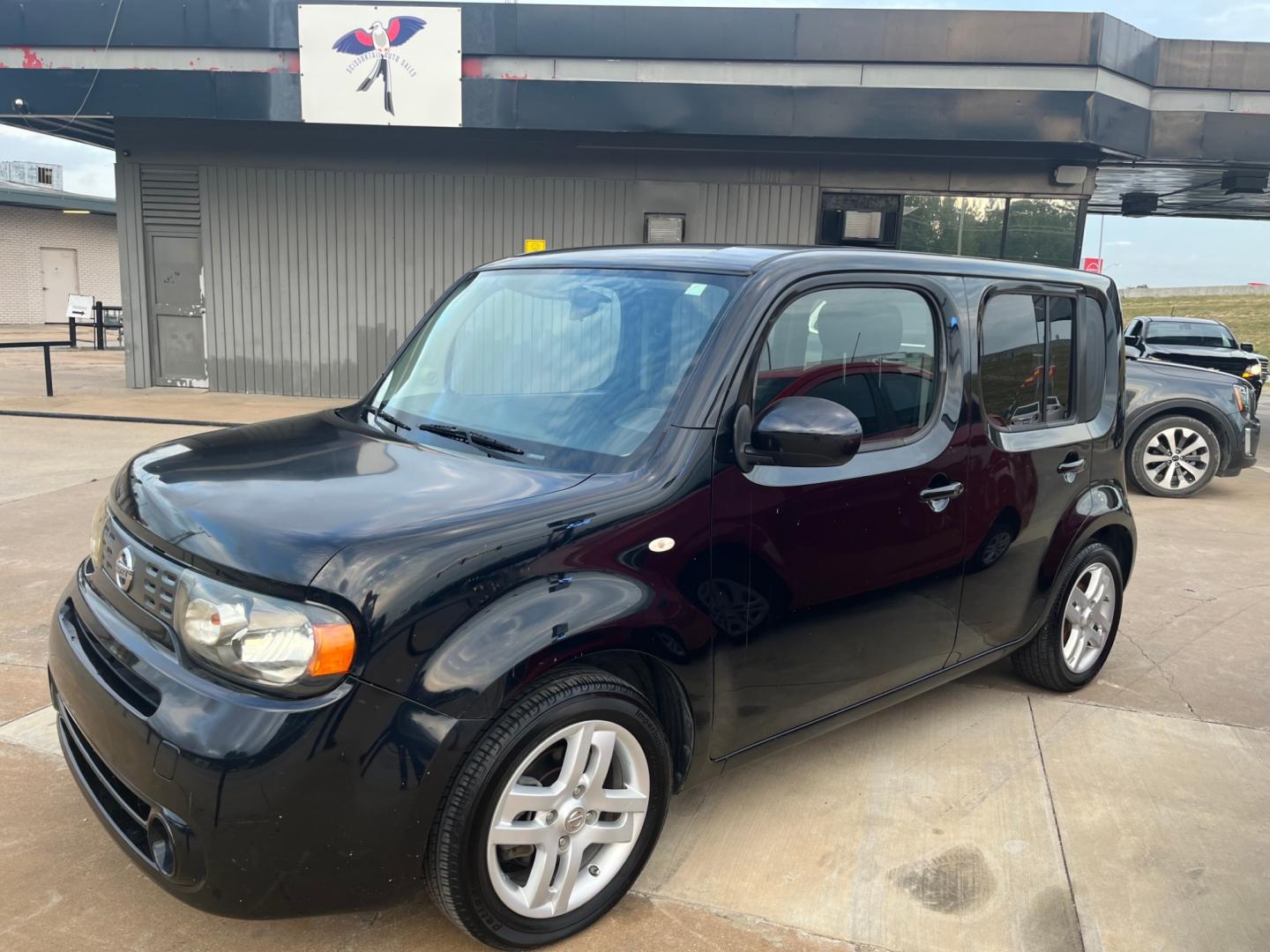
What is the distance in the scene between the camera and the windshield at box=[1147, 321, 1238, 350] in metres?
16.4

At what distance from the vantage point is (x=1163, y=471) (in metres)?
9.59

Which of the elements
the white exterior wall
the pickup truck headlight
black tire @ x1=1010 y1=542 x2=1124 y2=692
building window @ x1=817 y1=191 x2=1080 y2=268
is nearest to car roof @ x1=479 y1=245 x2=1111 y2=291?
black tire @ x1=1010 y1=542 x2=1124 y2=692

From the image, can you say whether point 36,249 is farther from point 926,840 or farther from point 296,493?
point 926,840

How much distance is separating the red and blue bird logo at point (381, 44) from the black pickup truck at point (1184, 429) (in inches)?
374

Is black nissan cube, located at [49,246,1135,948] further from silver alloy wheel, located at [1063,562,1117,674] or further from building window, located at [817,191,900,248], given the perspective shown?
building window, located at [817,191,900,248]

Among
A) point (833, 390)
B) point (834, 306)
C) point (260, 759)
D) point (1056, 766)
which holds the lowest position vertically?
point (1056, 766)

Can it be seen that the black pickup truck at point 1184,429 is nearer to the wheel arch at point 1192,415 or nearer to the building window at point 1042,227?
the wheel arch at point 1192,415

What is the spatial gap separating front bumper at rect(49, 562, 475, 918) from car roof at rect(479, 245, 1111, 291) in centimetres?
164

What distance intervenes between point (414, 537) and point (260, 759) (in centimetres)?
57

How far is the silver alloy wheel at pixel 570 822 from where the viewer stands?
7.91 feet

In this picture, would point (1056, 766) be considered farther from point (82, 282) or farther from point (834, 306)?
point (82, 282)

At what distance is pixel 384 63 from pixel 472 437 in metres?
11.4

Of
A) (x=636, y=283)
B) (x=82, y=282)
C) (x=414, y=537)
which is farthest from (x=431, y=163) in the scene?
(x=82, y=282)

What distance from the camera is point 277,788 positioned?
83.0 inches
